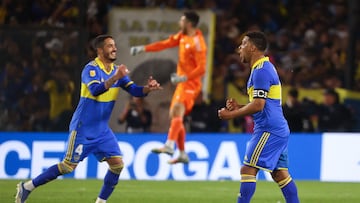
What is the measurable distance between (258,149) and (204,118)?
9640mm

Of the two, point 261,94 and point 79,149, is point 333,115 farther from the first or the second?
Result: point 261,94

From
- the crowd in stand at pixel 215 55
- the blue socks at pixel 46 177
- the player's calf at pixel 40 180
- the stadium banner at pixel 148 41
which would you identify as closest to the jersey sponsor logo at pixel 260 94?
the player's calf at pixel 40 180

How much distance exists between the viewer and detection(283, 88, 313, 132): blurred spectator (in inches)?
774

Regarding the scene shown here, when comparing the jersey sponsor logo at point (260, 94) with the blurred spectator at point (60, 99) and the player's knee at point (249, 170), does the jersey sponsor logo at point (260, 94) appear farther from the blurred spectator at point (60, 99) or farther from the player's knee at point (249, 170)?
the blurred spectator at point (60, 99)

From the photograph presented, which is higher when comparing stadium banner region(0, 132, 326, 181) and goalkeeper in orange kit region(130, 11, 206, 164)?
goalkeeper in orange kit region(130, 11, 206, 164)

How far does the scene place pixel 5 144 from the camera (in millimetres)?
17953

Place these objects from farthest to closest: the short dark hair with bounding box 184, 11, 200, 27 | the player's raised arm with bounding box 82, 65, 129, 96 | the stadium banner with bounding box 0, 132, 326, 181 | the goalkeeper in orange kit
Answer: the stadium banner with bounding box 0, 132, 326, 181 → the goalkeeper in orange kit → the short dark hair with bounding box 184, 11, 200, 27 → the player's raised arm with bounding box 82, 65, 129, 96

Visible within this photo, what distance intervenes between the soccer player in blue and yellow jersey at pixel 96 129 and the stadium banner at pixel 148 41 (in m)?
7.89

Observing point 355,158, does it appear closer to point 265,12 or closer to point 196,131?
point 196,131

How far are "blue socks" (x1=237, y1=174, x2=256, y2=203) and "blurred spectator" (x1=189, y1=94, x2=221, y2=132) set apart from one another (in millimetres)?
9565

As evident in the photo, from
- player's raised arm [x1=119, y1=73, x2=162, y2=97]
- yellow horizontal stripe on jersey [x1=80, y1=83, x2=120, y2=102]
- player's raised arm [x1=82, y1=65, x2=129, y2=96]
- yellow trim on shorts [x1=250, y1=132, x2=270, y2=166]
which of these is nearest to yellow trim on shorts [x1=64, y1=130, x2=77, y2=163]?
yellow horizontal stripe on jersey [x1=80, y1=83, x2=120, y2=102]

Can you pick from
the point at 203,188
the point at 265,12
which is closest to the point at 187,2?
the point at 265,12

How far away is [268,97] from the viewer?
10406 millimetres

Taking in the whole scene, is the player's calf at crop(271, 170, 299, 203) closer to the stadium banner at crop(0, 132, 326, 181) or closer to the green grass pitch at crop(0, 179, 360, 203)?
the green grass pitch at crop(0, 179, 360, 203)
